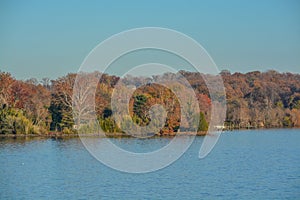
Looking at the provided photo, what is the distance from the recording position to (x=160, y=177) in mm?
19188

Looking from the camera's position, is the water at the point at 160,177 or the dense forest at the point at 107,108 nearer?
the water at the point at 160,177

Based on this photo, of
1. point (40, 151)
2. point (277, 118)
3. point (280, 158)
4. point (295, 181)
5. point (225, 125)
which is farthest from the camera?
point (277, 118)

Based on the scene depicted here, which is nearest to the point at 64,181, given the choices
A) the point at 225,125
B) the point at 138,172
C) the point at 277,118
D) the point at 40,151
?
the point at 138,172

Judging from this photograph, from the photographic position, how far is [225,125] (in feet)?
162

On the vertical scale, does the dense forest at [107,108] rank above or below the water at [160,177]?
above

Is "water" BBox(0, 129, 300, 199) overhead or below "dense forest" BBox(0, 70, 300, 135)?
below

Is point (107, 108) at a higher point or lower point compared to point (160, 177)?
higher

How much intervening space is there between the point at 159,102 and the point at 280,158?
1663cm

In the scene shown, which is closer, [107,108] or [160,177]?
[160,177]

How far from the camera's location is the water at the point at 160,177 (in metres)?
16.1

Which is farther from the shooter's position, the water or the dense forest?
the dense forest

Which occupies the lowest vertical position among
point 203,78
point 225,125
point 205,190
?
point 205,190

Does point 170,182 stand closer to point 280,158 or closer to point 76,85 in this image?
point 280,158

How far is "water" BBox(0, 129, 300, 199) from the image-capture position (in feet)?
52.8
